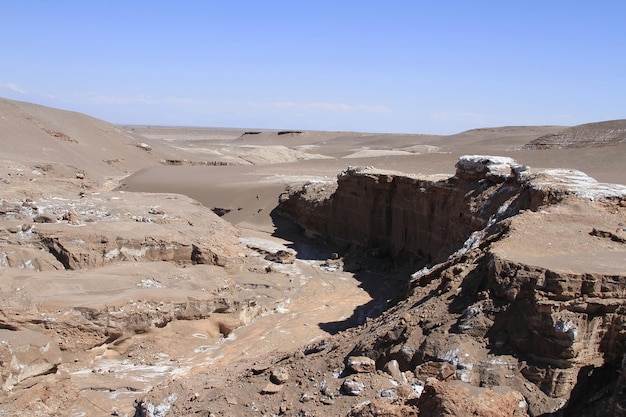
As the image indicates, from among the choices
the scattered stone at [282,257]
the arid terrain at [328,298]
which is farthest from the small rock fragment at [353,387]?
the scattered stone at [282,257]

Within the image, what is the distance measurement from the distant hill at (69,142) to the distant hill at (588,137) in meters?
23.7

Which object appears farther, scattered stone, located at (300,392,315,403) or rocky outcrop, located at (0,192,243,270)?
rocky outcrop, located at (0,192,243,270)

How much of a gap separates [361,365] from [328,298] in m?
7.40

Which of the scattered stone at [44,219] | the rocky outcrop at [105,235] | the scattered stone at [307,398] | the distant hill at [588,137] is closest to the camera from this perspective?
the scattered stone at [307,398]

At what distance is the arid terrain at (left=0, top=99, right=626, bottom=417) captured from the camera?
17.9ft

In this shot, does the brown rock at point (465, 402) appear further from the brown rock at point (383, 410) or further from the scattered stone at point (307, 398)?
the scattered stone at point (307, 398)

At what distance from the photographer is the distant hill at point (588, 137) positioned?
30.4 m

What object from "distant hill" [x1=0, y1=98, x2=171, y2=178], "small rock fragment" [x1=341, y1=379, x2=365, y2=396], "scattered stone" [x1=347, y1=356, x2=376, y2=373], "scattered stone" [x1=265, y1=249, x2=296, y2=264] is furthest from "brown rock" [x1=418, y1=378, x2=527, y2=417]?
"distant hill" [x1=0, y1=98, x2=171, y2=178]

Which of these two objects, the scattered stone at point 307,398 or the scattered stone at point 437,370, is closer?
the scattered stone at point 437,370

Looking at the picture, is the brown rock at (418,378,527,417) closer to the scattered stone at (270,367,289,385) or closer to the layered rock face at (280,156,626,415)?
the layered rock face at (280,156,626,415)

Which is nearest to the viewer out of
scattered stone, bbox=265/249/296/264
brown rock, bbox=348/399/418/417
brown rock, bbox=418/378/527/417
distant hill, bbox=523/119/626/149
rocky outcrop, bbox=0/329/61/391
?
brown rock, bbox=418/378/527/417

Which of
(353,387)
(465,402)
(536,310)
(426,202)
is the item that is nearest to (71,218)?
(426,202)

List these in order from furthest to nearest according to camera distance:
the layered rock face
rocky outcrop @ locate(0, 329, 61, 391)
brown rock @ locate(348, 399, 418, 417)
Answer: rocky outcrop @ locate(0, 329, 61, 391)
the layered rock face
brown rock @ locate(348, 399, 418, 417)

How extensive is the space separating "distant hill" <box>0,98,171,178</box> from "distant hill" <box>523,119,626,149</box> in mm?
23663
